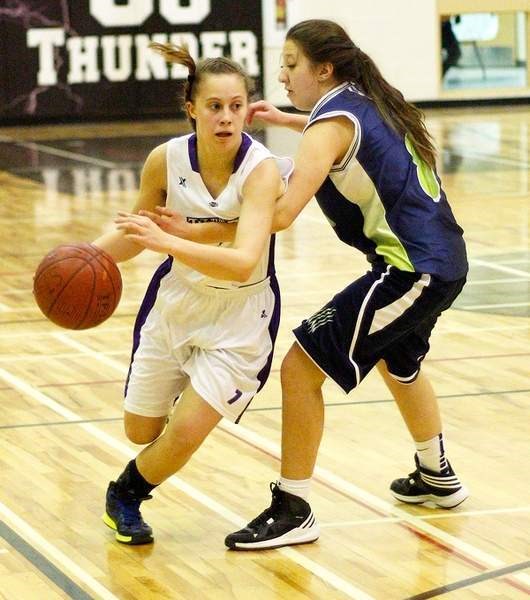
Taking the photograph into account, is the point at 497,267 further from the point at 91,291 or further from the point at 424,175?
the point at 91,291

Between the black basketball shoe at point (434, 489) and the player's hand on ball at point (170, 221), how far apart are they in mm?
1171

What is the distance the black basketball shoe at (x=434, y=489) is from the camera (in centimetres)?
459

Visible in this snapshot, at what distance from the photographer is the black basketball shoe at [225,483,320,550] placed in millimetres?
4227

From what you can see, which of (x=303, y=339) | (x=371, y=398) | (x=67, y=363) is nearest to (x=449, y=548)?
(x=303, y=339)

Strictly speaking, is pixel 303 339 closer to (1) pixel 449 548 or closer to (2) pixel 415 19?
(1) pixel 449 548

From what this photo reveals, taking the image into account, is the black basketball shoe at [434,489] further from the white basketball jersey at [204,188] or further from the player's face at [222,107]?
the player's face at [222,107]

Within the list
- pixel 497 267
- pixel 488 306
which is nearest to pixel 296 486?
pixel 488 306

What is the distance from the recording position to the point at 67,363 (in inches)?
264

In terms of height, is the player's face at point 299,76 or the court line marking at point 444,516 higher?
the player's face at point 299,76

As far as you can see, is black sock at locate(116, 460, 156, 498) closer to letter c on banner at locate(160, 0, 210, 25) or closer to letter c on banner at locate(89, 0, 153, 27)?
letter c on banner at locate(89, 0, 153, 27)

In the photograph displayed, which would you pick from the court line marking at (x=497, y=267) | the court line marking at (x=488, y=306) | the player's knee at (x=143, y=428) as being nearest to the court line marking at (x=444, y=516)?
the player's knee at (x=143, y=428)

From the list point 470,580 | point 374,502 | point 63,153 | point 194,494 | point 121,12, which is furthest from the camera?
point 121,12

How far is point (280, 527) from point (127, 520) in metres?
0.46

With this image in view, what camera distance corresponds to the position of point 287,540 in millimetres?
4246
